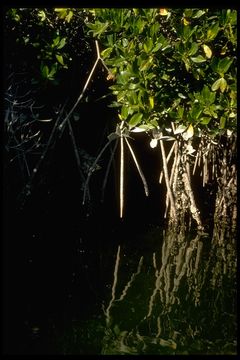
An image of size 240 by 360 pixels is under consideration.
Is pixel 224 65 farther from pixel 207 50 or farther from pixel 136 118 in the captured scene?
pixel 136 118

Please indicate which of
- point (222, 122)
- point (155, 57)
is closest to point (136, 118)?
point (155, 57)

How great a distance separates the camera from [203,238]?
433 centimetres

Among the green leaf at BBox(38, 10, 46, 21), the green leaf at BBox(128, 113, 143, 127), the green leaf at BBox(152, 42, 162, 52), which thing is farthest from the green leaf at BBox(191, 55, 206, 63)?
the green leaf at BBox(38, 10, 46, 21)

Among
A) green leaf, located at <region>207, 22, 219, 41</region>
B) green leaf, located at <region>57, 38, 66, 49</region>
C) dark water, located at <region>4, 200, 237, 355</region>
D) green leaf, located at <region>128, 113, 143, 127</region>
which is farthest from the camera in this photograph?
green leaf, located at <region>57, 38, 66, 49</region>

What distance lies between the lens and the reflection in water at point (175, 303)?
2.37 metres

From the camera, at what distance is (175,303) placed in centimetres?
288

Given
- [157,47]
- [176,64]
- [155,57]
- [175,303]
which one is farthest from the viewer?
[176,64]

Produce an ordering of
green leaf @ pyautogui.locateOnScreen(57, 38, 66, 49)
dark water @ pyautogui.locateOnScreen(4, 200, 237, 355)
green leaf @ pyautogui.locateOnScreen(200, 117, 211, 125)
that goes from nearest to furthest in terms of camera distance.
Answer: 1. dark water @ pyautogui.locateOnScreen(4, 200, 237, 355)
2. green leaf @ pyautogui.locateOnScreen(200, 117, 211, 125)
3. green leaf @ pyautogui.locateOnScreen(57, 38, 66, 49)

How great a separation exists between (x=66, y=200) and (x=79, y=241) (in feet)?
3.50

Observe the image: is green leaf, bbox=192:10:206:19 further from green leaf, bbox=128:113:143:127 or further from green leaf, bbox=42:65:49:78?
green leaf, bbox=42:65:49:78

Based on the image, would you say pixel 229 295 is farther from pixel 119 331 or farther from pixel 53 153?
pixel 53 153

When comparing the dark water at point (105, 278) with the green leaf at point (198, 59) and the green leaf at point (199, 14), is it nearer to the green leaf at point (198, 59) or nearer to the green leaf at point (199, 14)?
the green leaf at point (198, 59)

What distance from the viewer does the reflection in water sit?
2.37m

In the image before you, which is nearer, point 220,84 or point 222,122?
point 220,84
